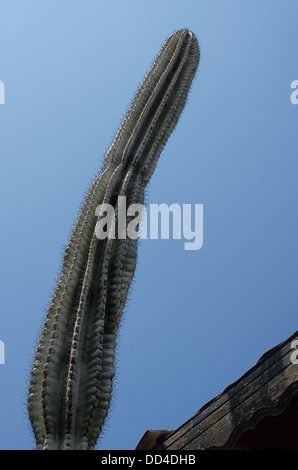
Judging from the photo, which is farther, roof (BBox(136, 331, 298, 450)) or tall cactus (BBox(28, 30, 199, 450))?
roof (BBox(136, 331, 298, 450))

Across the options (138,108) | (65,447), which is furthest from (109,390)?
(138,108)

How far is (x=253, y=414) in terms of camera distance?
4238mm

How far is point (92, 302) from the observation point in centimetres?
407

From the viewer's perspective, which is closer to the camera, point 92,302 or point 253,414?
point 92,302

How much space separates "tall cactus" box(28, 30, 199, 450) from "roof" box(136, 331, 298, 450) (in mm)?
1224

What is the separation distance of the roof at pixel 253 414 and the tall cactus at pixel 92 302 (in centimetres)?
122

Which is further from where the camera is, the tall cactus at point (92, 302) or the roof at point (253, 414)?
the roof at point (253, 414)

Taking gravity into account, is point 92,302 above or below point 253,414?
above

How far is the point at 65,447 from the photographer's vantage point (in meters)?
3.29

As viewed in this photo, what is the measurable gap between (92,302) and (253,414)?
151 cm

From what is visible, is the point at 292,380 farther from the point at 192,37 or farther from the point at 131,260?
the point at 192,37

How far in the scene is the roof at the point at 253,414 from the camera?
4145 millimetres

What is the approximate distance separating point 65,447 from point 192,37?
17.5ft

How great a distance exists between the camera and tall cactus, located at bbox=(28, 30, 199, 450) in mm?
3512
